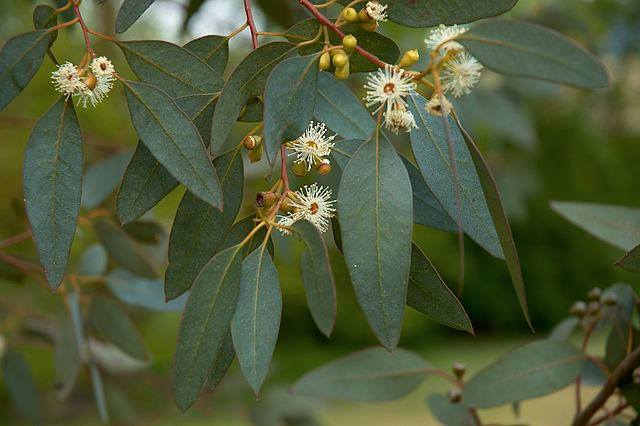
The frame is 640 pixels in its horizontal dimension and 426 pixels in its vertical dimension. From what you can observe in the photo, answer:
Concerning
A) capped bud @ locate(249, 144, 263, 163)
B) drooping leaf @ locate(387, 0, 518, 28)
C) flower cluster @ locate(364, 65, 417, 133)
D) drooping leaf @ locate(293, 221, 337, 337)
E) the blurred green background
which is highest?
drooping leaf @ locate(387, 0, 518, 28)

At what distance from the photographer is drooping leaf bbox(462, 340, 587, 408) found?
2.92 feet

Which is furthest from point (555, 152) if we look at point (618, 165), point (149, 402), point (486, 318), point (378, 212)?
point (378, 212)

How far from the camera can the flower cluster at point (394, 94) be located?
54 cm

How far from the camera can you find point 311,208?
58 cm

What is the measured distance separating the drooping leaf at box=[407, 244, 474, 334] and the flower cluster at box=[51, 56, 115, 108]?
0.27 metres

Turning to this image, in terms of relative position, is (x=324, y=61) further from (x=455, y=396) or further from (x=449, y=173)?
(x=455, y=396)

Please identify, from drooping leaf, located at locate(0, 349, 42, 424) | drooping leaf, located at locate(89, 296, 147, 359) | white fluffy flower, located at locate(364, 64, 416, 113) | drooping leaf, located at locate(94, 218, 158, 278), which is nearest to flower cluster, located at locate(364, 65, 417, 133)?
white fluffy flower, located at locate(364, 64, 416, 113)

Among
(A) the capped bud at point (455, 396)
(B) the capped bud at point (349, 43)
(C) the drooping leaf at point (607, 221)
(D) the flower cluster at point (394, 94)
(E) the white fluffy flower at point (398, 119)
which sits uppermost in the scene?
(B) the capped bud at point (349, 43)

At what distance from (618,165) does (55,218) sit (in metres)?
6.32

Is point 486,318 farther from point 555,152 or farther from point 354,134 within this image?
point 354,134

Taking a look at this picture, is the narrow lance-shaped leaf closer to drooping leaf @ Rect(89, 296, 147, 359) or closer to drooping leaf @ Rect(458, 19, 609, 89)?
drooping leaf @ Rect(458, 19, 609, 89)

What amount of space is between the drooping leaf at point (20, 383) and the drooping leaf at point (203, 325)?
0.94 m

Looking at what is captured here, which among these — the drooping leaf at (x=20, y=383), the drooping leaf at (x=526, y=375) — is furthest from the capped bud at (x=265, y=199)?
the drooping leaf at (x=20, y=383)

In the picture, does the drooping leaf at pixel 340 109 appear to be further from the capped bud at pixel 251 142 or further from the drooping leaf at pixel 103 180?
the drooping leaf at pixel 103 180
